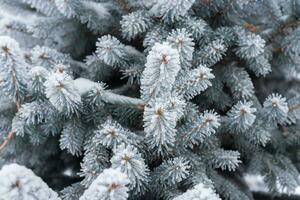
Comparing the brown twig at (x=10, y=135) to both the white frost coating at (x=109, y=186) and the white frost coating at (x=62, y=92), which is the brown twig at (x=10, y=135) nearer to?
the white frost coating at (x=62, y=92)

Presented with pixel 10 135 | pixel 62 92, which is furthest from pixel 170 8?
pixel 10 135

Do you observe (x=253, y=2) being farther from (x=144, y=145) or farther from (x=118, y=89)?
(x=144, y=145)

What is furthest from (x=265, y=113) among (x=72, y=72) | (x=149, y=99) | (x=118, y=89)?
(x=72, y=72)

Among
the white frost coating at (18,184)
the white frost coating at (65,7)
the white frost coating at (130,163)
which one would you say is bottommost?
A: the white frost coating at (18,184)

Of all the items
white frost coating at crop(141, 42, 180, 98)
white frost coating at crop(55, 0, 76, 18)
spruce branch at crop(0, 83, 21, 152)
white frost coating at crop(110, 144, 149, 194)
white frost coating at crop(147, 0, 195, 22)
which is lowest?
spruce branch at crop(0, 83, 21, 152)

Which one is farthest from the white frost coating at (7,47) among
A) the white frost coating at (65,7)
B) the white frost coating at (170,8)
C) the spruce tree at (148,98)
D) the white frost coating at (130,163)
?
the white frost coating at (170,8)

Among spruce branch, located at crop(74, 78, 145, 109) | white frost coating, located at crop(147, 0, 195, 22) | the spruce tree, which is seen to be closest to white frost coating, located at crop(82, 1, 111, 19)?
the spruce tree

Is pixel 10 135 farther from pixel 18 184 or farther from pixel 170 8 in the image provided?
pixel 170 8

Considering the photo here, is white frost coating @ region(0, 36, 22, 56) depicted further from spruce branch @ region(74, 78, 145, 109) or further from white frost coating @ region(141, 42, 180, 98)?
white frost coating @ region(141, 42, 180, 98)
